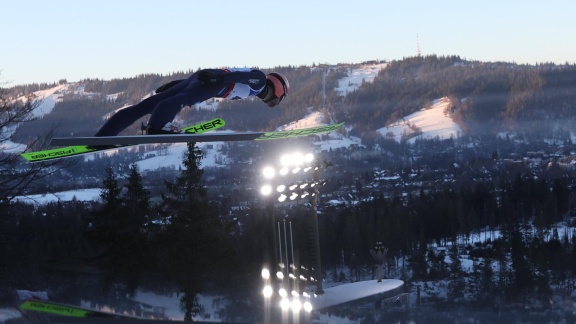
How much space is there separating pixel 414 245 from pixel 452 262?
12.9ft

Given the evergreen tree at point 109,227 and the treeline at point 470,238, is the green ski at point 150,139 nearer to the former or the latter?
the evergreen tree at point 109,227

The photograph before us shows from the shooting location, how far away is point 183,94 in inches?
388

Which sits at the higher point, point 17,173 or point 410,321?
point 17,173

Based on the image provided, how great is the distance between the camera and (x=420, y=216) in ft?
265

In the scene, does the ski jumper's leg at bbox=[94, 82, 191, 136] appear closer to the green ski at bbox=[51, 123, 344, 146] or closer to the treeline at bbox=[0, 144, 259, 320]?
the green ski at bbox=[51, 123, 344, 146]

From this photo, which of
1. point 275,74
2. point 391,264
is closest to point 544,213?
point 391,264

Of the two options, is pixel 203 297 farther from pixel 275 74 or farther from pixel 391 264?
pixel 391 264

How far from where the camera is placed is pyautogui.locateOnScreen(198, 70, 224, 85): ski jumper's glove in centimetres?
988

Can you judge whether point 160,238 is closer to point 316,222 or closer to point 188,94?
point 316,222

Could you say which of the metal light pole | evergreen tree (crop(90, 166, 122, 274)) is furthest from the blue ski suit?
evergreen tree (crop(90, 166, 122, 274))

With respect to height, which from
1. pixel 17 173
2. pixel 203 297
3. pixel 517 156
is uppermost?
pixel 17 173

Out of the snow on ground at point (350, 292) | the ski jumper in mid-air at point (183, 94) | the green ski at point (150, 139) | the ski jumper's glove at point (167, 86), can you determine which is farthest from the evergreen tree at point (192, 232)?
the ski jumper in mid-air at point (183, 94)

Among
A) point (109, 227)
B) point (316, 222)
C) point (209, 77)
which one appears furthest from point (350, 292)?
point (209, 77)

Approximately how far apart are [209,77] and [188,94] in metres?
0.32
